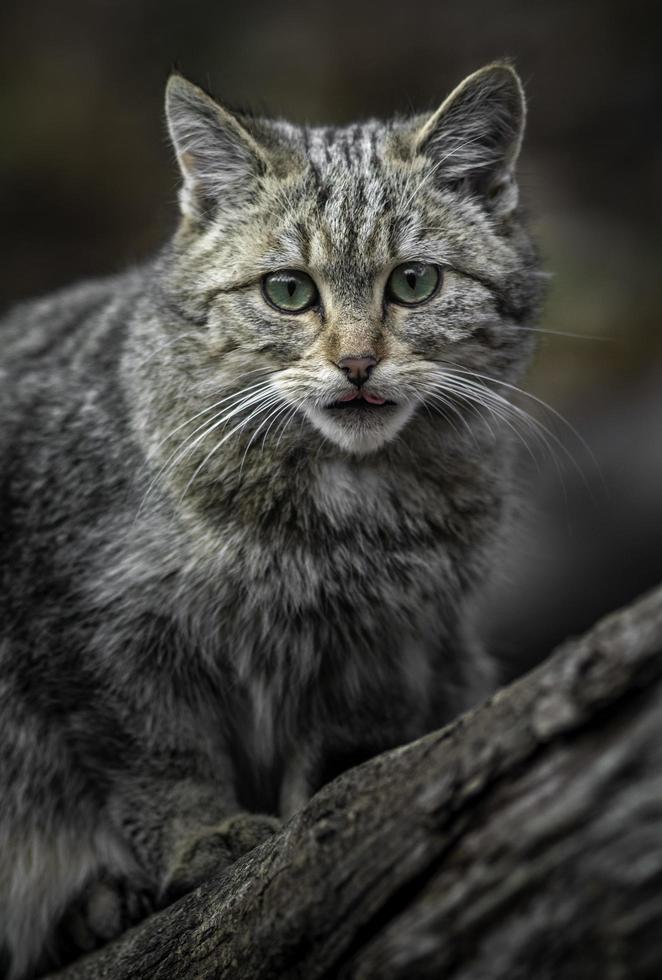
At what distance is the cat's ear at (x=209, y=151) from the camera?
319cm

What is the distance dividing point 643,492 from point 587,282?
1.90m

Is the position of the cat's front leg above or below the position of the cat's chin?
below

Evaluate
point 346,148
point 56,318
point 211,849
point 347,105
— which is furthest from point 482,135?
point 347,105

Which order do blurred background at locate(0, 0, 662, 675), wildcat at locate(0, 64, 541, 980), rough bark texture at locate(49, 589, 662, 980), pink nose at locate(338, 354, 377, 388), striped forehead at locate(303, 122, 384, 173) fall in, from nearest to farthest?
rough bark texture at locate(49, 589, 662, 980), pink nose at locate(338, 354, 377, 388), wildcat at locate(0, 64, 541, 980), striped forehead at locate(303, 122, 384, 173), blurred background at locate(0, 0, 662, 675)

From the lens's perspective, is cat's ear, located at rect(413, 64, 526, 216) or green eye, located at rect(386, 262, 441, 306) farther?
cat's ear, located at rect(413, 64, 526, 216)

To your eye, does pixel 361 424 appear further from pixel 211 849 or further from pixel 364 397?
pixel 211 849

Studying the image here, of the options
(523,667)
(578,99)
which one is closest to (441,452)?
(523,667)

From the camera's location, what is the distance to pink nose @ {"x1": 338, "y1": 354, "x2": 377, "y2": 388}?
2865mm

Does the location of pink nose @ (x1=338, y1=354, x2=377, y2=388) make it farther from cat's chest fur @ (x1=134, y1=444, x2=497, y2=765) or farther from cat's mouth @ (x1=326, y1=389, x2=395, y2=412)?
cat's chest fur @ (x1=134, y1=444, x2=497, y2=765)

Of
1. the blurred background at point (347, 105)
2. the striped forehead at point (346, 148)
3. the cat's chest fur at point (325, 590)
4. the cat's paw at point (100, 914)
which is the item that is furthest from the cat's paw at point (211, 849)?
the blurred background at point (347, 105)

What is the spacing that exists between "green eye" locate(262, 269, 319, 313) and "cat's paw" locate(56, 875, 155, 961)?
1.83 meters

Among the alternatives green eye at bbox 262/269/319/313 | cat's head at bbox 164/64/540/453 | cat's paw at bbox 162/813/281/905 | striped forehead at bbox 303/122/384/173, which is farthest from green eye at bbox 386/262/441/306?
cat's paw at bbox 162/813/281/905

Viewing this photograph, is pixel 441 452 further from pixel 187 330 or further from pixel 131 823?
pixel 131 823

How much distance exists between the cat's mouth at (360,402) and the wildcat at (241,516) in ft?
0.15
